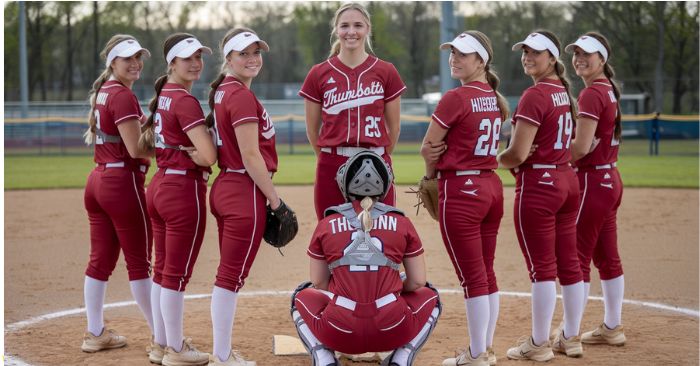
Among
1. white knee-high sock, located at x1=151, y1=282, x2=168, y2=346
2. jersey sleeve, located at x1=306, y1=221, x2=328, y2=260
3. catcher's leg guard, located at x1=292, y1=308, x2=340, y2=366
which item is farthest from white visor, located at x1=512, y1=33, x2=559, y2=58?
white knee-high sock, located at x1=151, y1=282, x2=168, y2=346

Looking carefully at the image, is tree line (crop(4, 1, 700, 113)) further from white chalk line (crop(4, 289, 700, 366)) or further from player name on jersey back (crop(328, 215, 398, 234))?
player name on jersey back (crop(328, 215, 398, 234))

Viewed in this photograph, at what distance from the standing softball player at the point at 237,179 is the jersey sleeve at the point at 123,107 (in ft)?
1.94

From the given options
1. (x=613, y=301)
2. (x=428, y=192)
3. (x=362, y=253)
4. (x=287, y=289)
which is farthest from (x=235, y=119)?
(x=287, y=289)

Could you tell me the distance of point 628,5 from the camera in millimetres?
35344

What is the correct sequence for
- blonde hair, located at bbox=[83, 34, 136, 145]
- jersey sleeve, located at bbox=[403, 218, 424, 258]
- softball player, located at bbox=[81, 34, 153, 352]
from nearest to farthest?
jersey sleeve, located at bbox=[403, 218, 424, 258] < softball player, located at bbox=[81, 34, 153, 352] < blonde hair, located at bbox=[83, 34, 136, 145]

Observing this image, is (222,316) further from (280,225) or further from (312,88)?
(312,88)

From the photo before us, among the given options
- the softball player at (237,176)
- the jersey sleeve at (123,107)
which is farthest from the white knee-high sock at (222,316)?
the jersey sleeve at (123,107)

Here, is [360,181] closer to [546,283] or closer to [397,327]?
[397,327]

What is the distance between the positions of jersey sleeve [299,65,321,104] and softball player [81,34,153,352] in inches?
38.9

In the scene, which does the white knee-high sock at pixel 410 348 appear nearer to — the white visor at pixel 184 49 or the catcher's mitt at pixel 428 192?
the catcher's mitt at pixel 428 192

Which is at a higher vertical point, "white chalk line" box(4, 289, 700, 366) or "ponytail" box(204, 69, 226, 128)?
"ponytail" box(204, 69, 226, 128)

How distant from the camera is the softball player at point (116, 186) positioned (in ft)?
16.6

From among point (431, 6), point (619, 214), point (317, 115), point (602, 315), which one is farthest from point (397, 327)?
point (431, 6)

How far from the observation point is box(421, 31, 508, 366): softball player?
4.67 meters
